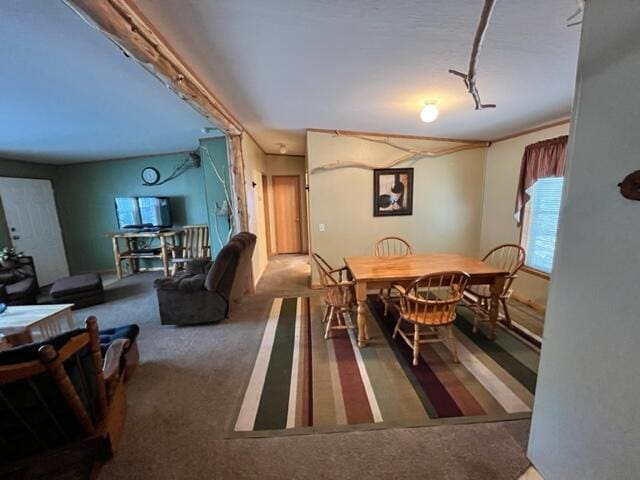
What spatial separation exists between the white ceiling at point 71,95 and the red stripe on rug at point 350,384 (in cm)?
289

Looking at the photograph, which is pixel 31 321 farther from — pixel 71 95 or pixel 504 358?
pixel 504 358

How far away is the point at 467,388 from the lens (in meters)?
2.02

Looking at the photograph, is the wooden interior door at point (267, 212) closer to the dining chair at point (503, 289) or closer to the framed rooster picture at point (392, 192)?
the framed rooster picture at point (392, 192)

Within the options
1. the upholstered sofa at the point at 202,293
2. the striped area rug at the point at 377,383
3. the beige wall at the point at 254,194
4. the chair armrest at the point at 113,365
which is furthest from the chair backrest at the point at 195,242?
the chair armrest at the point at 113,365

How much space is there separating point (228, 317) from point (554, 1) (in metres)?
3.75

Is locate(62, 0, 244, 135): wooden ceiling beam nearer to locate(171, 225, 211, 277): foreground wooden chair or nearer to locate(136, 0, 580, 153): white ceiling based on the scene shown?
locate(136, 0, 580, 153): white ceiling

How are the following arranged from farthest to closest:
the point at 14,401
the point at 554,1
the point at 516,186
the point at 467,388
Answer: the point at 516,186 → the point at 467,388 → the point at 554,1 → the point at 14,401

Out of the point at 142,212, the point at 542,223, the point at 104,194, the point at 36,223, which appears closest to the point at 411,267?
the point at 542,223

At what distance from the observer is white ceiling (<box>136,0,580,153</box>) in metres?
1.42

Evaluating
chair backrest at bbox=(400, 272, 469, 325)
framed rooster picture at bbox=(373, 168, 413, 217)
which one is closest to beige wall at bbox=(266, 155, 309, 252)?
framed rooster picture at bbox=(373, 168, 413, 217)

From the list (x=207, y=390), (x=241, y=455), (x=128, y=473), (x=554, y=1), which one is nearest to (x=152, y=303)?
(x=207, y=390)

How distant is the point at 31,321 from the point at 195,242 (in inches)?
131

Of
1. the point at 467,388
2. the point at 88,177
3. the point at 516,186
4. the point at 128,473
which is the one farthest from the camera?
the point at 88,177

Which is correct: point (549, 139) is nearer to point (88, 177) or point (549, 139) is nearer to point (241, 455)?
point (241, 455)
